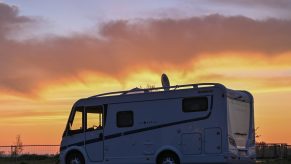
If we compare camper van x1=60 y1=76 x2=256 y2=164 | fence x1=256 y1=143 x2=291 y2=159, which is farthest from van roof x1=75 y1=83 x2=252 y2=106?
fence x1=256 y1=143 x2=291 y2=159

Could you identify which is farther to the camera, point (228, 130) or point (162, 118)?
point (162, 118)

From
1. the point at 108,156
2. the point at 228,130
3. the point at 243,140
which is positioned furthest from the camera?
the point at 108,156

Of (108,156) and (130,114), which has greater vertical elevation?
(130,114)

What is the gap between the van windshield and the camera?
1798 centimetres

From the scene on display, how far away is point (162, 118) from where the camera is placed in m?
18.9

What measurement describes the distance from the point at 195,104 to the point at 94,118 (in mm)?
4057

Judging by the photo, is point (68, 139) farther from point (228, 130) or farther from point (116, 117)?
point (228, 130)

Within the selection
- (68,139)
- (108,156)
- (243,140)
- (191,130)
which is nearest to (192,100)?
(191,130)

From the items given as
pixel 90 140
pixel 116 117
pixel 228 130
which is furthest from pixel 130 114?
pixel 228 130

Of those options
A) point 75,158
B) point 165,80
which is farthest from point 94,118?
point 165,80

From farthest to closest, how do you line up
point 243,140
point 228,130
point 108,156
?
point 108,156 → point 243,140 → point 228,130

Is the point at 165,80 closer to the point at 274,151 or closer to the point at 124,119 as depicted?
the point at 124,119

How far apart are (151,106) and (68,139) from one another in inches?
149

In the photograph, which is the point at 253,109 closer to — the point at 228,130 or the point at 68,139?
the point at 228,130
